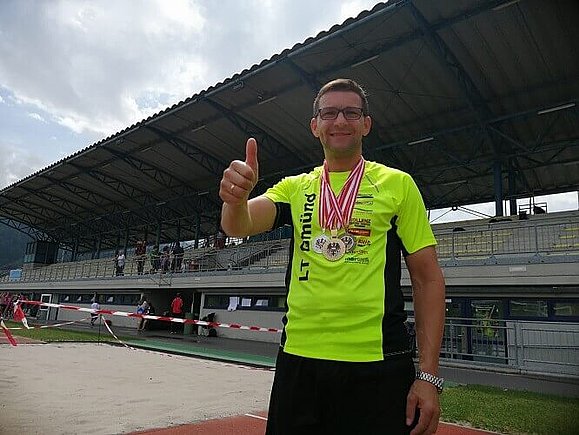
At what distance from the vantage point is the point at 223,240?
29594mm

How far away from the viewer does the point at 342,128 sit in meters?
1.90

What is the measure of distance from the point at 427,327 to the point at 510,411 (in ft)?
20.7

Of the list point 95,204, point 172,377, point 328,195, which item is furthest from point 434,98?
point 95,204

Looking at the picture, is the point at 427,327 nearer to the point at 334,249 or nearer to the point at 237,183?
the point at 334,249

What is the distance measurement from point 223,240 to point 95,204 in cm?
1485

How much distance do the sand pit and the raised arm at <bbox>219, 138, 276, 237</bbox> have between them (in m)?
4.04

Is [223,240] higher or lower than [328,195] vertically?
higher

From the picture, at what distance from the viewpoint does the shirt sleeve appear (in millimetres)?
1802

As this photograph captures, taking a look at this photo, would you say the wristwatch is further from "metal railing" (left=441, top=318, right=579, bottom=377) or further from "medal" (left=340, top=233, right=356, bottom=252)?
"metal railing" (left=441, top=318, right=579, bottom=377)

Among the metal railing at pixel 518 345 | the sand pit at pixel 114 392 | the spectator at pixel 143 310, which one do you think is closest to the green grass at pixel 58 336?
the sand pit at pixel 114 392

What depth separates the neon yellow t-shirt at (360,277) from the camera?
1.66 metres

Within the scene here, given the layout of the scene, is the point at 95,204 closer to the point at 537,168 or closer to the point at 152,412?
the point at 537,168

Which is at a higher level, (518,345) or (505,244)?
(505,244)

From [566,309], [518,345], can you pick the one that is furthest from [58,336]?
[566,309]
